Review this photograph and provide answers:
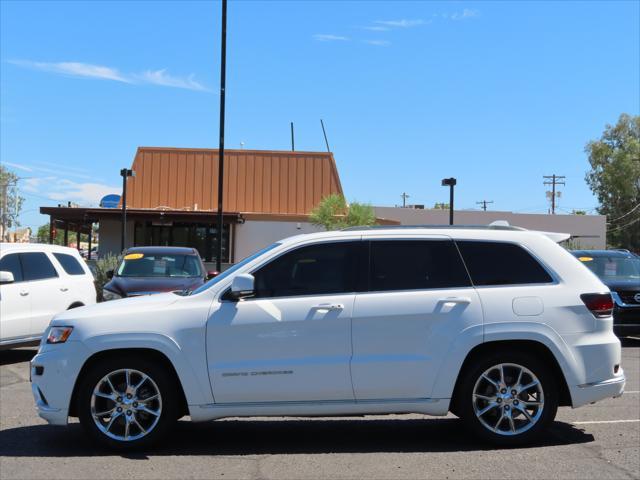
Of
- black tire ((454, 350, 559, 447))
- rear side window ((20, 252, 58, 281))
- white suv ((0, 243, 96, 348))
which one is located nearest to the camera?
black tire ((454, 350, 559, 447))

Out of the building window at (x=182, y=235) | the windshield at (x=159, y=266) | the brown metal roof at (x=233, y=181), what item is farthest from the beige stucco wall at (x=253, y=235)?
the windshield at (x=159, y=266)

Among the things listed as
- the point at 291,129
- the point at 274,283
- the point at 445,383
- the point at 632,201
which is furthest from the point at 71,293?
the point at 632,201

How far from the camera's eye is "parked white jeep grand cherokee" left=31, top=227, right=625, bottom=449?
5805 millimetres

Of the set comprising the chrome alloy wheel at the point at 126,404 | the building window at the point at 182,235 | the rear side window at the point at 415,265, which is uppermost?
the building window at the point at 182,235

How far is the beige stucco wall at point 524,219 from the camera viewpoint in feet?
155

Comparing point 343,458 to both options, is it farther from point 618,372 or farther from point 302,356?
point 618,372

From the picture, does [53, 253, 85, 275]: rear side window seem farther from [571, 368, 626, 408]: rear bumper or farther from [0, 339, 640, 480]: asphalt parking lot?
[571, 368, 626, 408]: rear bumper

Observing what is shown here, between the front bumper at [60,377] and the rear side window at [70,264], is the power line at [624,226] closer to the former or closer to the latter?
the rear side window at [70,264]

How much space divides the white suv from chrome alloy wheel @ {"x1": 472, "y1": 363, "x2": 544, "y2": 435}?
7.59m

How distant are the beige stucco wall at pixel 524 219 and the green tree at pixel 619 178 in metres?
13.0

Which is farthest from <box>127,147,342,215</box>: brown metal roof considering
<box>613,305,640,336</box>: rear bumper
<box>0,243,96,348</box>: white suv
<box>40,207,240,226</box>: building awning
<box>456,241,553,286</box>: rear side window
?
<box>456,241,553,286</box>: rear side window

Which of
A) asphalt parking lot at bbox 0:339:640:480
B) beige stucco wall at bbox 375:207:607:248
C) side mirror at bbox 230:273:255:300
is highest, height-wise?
beige stucco wall at bbox 375:207:607:248

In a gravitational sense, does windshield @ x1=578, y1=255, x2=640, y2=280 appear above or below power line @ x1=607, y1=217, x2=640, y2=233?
below

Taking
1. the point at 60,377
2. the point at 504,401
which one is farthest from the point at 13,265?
the point at 504,401
